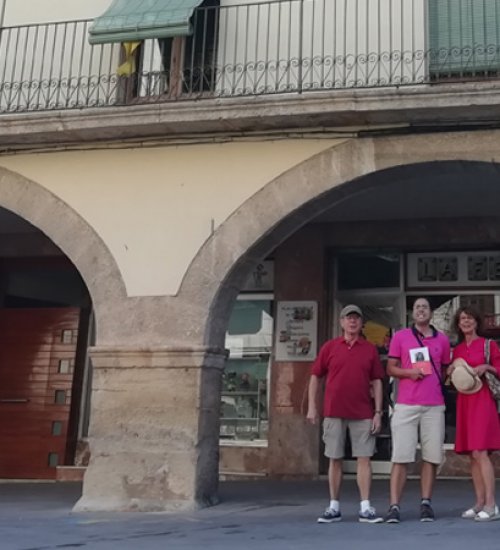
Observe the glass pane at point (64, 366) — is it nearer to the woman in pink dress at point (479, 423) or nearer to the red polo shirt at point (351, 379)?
the red polo shirt at point (351, 379)

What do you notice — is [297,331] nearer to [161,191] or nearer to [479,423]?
[161,191]

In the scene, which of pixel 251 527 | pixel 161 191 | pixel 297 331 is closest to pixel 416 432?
pixel 251 527

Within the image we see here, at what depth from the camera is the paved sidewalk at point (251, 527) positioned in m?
5.11

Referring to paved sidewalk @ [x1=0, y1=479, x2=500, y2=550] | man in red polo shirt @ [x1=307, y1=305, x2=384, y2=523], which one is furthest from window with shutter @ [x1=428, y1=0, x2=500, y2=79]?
paved sidewalk @ [x1=0, y1=479, x2=500, y2=550]

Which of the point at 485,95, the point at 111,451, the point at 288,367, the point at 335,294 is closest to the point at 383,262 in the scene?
the point at 335,294

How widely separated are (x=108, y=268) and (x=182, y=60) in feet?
8.56

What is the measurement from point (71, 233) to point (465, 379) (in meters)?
4.15

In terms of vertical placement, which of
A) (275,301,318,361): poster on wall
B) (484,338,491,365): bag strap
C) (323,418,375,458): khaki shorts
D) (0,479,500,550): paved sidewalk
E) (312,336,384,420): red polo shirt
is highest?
(275,301,318,361): poster on wall

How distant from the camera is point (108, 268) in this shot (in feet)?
25.7

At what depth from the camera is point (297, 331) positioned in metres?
10.4

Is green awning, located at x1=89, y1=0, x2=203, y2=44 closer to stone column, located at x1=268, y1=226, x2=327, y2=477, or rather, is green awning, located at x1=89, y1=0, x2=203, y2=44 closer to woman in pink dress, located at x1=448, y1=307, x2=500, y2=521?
stone column, located at x1=268, y1=226, x2=327, y2=477

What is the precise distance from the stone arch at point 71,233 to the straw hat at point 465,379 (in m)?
3.36

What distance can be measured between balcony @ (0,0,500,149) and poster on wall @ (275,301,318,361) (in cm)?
320

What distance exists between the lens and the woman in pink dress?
5.91 meters
